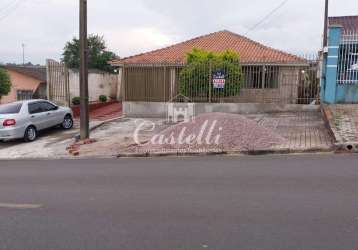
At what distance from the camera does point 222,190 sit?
6.40m

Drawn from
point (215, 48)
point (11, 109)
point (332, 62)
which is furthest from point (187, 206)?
point (215, 48)

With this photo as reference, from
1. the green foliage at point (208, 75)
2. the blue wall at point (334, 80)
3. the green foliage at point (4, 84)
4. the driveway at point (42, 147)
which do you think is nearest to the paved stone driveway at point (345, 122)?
the blue wall at point (334, 80)

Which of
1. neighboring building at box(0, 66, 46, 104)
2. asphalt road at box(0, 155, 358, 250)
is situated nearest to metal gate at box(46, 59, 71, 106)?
asphalt road at box(0, 155, 358, 250)

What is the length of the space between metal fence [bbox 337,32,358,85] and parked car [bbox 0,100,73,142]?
11830 millimetres

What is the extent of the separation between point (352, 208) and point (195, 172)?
348 cm

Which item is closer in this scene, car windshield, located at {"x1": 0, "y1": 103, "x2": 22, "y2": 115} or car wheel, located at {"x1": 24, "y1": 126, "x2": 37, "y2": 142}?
car windshield, located at {"x1": 0, "y1": 103, "x2": 22, "y2": 115}

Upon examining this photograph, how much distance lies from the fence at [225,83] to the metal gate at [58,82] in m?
3.40

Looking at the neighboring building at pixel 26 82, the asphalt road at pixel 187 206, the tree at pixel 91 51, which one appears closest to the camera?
the asphalt road at pixel 187 206

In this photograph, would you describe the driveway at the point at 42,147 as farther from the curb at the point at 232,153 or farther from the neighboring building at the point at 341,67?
the neighboring building at the point at 341,67

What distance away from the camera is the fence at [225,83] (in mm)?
17297

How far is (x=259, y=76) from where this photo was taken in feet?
58.4

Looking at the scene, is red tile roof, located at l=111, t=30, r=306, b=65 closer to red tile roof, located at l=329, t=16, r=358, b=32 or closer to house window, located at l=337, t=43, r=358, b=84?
house window, located at l=337, t=43, r=358, b=84

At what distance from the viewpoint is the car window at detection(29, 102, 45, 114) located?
48.5 feet

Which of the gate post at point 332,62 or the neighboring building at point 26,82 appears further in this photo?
the neighboring building at point 26,82
